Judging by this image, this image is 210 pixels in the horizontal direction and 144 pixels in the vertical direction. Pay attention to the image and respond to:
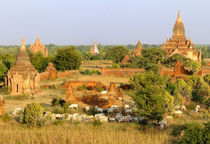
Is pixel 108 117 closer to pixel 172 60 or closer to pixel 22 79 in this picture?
pixel 22 79

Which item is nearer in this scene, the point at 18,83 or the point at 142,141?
the point at 142,141

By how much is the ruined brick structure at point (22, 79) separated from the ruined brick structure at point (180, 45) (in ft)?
91.4

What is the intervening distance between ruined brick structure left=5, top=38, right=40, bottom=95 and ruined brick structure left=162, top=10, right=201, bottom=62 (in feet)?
91.4

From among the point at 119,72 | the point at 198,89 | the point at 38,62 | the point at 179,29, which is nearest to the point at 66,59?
the point at 38,62

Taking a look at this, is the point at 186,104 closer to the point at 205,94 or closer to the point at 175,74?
the point at 205,94

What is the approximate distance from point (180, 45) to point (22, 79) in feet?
108

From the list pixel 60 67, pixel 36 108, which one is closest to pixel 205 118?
pixel 36 108

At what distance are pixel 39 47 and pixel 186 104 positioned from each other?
4938 cm

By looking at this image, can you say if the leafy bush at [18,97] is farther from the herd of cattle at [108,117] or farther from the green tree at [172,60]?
the green tree at [172,60]

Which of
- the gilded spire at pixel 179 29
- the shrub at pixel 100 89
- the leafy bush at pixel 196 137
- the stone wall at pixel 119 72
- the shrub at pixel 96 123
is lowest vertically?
the shrub at pixel 100 89

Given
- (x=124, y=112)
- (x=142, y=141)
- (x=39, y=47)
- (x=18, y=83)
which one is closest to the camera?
(x=142, y=141)

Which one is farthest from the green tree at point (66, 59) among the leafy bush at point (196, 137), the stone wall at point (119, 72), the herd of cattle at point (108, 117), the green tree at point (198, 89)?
the leafy bush at point (196, 137)

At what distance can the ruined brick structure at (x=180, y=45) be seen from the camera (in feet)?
158

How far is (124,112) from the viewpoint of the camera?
53.9 feet
